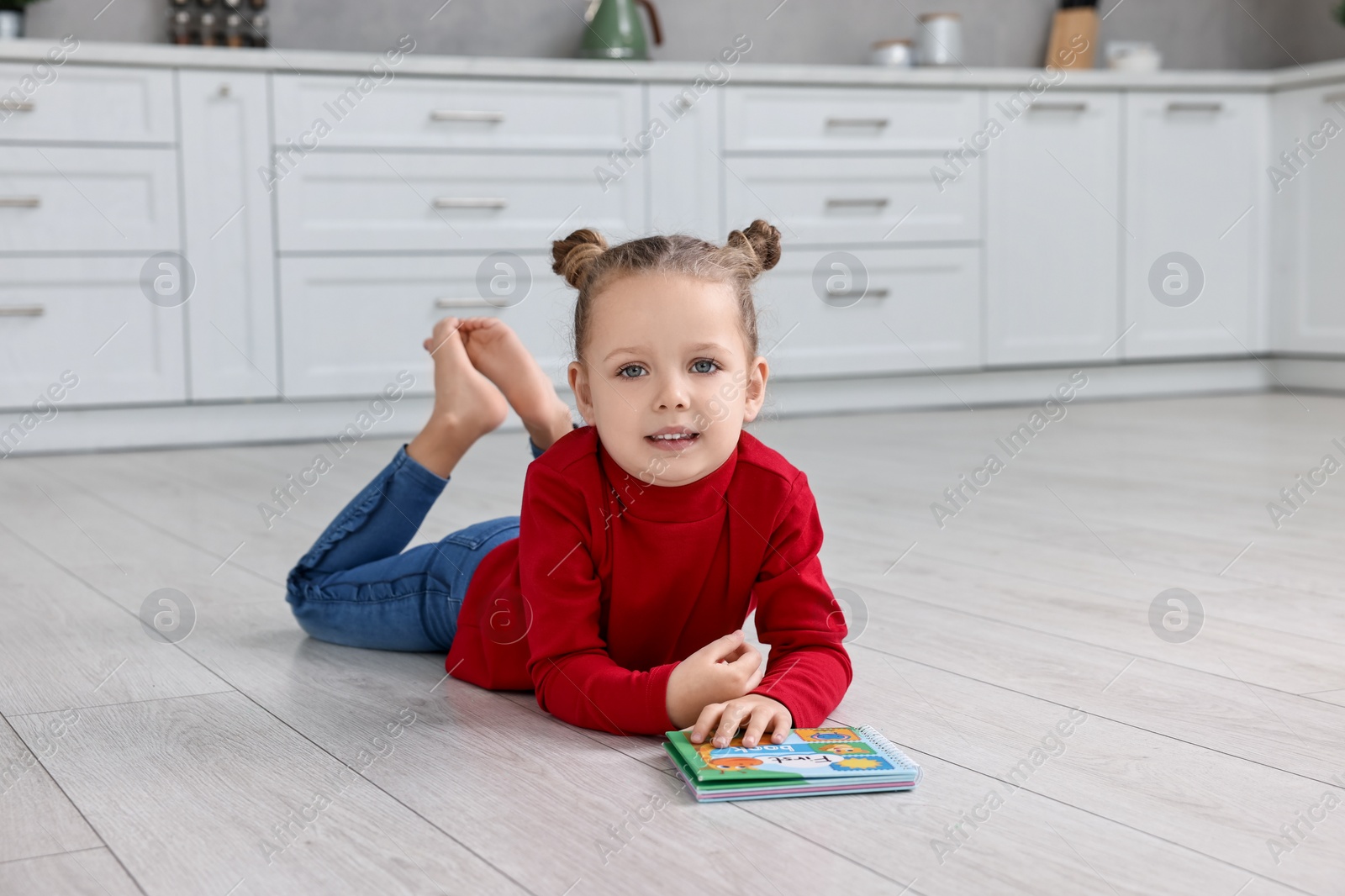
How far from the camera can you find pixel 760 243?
1.09 m

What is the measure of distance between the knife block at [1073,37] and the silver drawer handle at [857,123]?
94 centimetres

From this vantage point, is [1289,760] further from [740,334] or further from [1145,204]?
[1145,204]

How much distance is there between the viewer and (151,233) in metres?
2.90

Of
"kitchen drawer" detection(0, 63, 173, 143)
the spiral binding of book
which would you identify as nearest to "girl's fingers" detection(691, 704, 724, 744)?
the spiral binding of book

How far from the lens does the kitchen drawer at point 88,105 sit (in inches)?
110

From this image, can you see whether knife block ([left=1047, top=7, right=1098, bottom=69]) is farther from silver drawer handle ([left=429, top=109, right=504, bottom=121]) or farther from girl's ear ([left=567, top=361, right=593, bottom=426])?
girl's ear ([left=567, top=361, right=593, bottom=426])

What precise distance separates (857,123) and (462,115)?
1028mm

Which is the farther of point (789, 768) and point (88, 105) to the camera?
point (88, 105)

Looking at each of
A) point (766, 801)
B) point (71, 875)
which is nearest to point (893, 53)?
point (766, 801)

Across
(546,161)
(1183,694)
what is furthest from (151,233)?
(1183,694)

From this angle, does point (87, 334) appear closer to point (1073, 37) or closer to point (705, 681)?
point (705, 681)

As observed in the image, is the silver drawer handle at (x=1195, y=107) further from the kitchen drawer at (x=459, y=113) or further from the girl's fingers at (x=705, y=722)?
the girl's fingers at (x=705, y=722)

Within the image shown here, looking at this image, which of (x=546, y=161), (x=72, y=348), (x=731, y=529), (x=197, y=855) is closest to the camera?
(x=197, y=855)

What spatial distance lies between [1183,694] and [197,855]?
766 mm
